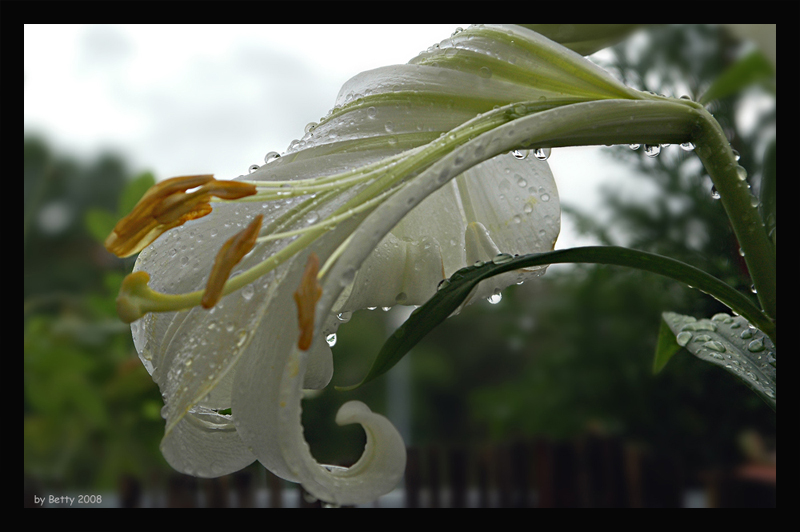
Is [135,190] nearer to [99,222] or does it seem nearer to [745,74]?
[99,222]

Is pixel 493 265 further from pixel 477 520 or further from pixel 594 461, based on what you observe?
pixel 594 461

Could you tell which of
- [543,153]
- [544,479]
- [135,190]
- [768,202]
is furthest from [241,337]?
[544,479]

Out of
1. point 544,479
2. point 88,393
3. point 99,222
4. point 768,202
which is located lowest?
point 544,479

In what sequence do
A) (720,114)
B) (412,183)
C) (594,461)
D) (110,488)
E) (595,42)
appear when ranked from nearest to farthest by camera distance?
(412,183)
(595,42)
(720,114)
(110,488)
(594,461)

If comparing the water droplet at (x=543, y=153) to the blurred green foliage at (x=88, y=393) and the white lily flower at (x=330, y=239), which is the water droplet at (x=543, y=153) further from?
the blurred green foliage at (x=88, y=393)

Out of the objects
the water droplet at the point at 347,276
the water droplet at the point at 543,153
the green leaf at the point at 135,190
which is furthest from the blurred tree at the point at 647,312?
the green leaf at the point at 135,190
